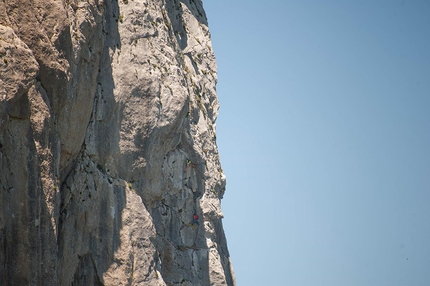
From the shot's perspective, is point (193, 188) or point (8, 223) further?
point (193, 188)

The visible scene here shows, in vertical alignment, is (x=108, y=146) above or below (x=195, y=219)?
above

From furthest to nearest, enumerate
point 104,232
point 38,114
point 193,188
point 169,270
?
point 193,188, point 169,270, point 104,232, point 38,114

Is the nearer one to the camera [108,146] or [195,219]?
[108,146]

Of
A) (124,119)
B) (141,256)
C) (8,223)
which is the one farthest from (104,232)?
(8,223)

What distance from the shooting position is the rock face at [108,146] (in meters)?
26.2

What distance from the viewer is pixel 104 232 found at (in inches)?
1335

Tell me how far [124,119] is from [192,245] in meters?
9.71

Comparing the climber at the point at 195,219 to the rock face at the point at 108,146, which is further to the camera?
the climber at the point at 195,219

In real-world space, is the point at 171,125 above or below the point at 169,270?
above

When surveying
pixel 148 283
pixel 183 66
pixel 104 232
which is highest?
pixel 183 66

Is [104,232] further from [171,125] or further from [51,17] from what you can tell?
[51,17]

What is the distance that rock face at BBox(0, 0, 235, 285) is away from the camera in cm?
2622

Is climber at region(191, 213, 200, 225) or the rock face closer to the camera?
the rock face

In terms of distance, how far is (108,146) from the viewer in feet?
117
